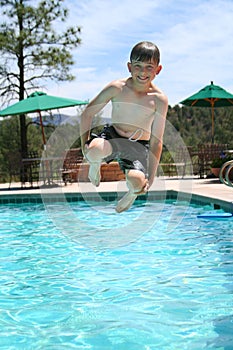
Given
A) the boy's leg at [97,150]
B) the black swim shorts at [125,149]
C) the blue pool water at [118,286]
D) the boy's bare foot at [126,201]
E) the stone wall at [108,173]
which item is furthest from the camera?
the stone wall at [108,173]

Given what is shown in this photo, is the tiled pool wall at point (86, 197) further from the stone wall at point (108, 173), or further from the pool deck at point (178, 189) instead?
the stone wall at point (108, 173)

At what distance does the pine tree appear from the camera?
1594 centimetres

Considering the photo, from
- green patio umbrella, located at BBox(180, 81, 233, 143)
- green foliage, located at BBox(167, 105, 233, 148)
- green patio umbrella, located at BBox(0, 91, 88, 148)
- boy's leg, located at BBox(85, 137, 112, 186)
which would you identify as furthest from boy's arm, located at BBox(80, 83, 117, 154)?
green foliage, located at BBox(167, 105, 233, 148)

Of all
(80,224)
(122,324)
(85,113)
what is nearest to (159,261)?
(122,324)

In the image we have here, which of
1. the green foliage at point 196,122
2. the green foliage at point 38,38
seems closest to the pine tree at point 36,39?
the green foliage at point 38,38

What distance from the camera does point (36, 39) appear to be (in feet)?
52.7

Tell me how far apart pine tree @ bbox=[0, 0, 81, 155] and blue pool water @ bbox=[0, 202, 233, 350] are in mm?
7605

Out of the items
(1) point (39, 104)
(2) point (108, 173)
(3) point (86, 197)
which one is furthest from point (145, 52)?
(2) point (108, 173)

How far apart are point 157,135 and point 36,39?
1376cm

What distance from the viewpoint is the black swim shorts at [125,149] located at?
123 inches

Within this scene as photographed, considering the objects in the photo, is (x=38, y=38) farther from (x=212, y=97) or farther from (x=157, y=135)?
(x=157, y=135)

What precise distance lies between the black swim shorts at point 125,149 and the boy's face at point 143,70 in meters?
0.41

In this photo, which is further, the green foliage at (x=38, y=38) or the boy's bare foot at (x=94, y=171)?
the green foliage at (x=38, y=38)

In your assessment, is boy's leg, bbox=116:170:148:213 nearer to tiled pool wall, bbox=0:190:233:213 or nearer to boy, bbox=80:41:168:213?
boy, bbox=80:41:168:213
